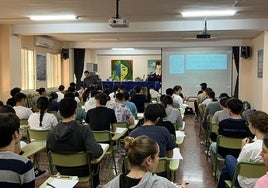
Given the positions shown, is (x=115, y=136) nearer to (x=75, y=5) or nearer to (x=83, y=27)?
(x=75, y=5)

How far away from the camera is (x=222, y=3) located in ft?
20.7

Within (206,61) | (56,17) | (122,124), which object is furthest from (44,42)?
(122,124)

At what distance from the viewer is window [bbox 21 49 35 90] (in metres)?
10.5

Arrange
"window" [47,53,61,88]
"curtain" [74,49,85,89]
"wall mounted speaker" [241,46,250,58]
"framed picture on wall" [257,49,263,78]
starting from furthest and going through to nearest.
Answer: "curtain" [74,49,85,89], "window" [47,53,61,88], "wall mounted speaker" [241,46,250,58], "framed picture on wall" [257,49,263,78]

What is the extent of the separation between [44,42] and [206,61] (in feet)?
21.2

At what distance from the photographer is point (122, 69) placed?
19922mm

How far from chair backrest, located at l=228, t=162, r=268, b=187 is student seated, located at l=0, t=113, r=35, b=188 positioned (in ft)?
5.98

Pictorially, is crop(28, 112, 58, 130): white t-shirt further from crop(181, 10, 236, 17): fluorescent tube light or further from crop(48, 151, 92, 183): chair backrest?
crop(181, 10, 236, 17): fluorescent tube light

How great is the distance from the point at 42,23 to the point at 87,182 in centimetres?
691

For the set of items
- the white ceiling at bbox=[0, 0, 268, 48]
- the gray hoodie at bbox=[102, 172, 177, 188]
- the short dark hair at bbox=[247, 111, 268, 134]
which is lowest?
the gray hoodie at bbox=[102, 172, 177, 188]

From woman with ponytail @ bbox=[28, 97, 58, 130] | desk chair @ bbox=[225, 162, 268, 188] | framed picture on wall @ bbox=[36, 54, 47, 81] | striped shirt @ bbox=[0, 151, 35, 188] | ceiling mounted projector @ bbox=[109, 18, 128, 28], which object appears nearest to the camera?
striped shirt @ bbox=[0, 151, 35, 188]

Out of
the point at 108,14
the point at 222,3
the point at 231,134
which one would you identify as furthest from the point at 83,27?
the point at 231,134

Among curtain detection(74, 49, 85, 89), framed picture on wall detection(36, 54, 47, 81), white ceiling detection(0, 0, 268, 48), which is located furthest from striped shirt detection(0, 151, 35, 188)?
curtain detection(74, 49, 85, 89)

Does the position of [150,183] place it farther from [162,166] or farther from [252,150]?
[252,150]
